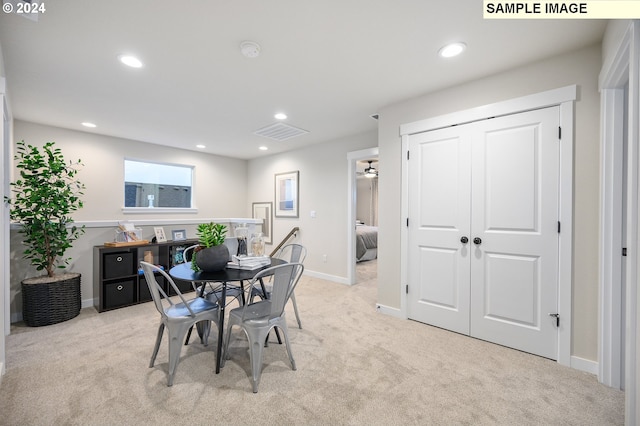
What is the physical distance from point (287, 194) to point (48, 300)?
368cm

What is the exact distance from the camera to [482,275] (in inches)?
99.9

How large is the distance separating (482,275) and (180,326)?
255 centimetres

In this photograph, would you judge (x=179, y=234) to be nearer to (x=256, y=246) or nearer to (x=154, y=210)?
(x=154, y=210)

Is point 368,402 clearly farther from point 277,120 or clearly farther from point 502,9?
point 277,120

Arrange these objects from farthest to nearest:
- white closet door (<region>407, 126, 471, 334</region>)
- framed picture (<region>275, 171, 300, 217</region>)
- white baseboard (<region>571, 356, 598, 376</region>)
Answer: framed picture (<region>275, 171, 300, 217</region>)
white closet door (<region>407, 126, 471, 334</region>)
white baseboard (<region>571, 356, 598, 376</region>)

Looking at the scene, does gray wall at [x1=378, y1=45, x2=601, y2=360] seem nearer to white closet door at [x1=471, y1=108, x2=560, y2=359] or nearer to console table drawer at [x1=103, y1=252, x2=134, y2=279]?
white closet door at [x1=471, y1=108, x2=560, y2=359]

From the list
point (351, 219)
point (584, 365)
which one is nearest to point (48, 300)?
point (351, 219)

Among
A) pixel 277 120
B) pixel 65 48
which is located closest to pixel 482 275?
pixel 277 120

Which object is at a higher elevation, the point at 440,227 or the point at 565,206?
the point at 565,206

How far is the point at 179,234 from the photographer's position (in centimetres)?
422

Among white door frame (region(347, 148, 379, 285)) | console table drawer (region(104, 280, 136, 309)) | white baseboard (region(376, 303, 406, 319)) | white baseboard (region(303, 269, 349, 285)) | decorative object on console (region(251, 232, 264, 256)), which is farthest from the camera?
white baseboard (region(303, 269, 349, 285))

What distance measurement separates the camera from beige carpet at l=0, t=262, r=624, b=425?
5.19ft

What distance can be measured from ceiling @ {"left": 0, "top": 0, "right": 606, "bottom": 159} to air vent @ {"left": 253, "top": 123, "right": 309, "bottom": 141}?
1.86 ft

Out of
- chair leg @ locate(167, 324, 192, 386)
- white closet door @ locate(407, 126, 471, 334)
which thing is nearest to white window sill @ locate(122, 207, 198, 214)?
chair leg @ locate(167, 324, 192, 386)
